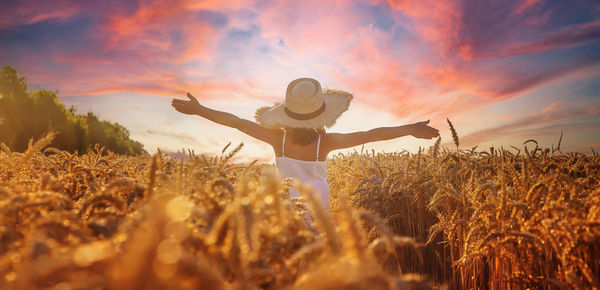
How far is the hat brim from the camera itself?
Result: 433cm

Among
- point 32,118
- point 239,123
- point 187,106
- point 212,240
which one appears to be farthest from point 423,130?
point 32,118

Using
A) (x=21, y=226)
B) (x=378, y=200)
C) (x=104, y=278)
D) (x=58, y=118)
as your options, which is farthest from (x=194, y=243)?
(x=58, y=118)

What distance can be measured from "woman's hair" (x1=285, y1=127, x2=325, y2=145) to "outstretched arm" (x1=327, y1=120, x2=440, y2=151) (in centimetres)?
26

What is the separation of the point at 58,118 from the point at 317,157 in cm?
3906

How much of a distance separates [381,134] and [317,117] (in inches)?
36.5

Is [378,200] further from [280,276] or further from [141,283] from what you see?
[141,283]

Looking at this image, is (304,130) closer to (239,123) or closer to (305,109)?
(305,109)

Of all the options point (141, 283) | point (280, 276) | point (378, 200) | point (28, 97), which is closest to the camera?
point (141, 283)

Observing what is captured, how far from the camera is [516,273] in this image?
7.73 ft

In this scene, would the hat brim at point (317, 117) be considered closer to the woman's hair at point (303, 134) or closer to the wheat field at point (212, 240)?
the woman's hair at point (303, 134)

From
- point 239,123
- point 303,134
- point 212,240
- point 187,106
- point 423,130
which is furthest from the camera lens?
point 187,106

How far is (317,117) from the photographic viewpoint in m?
4.40

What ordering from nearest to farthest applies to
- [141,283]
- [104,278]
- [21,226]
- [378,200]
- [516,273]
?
[141,283] → [104,278] → [21,226] → [516,273] → [378,200]

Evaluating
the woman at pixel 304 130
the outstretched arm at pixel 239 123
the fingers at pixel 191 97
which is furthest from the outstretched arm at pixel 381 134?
the fingers at pixel 191 97
